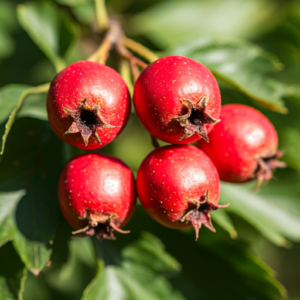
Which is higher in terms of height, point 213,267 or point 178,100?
point 178,100

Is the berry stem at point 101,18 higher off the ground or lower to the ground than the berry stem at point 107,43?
higher

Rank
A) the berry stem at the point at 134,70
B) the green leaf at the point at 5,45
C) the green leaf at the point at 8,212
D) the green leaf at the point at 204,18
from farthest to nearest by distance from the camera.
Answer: the green leaf at the point at 204,18 → the green leaf at the point at 5,45 → the berry stem at the point at 134,70 → the green leaf at the point at 8,212

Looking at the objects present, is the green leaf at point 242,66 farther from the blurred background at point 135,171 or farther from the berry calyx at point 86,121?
the berry calyx at point 86,121

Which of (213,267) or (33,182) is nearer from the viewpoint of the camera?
(33,182)

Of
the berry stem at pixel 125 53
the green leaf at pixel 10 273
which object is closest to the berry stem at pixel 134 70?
the berry stem at pixel 125 53

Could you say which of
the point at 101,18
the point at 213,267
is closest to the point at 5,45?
the point at 101,18

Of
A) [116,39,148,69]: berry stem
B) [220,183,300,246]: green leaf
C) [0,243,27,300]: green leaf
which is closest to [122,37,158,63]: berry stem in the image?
[116,39,148,69]: berry stem

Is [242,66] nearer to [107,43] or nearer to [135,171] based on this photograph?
[107,43]
